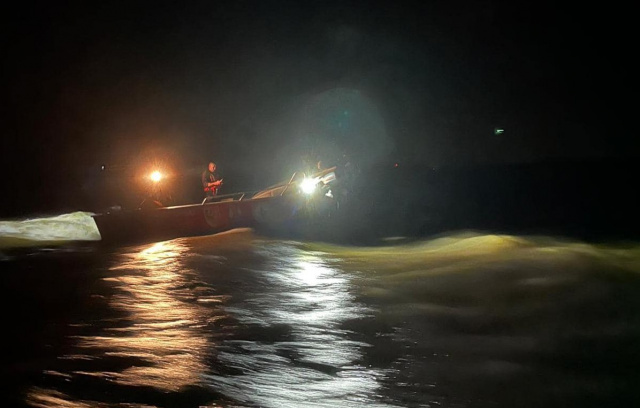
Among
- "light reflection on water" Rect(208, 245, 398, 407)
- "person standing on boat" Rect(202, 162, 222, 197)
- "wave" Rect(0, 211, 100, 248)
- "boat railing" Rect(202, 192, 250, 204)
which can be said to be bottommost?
"light reflection on water" Rect(208, 245, 398, 407)

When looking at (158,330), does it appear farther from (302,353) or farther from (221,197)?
(221,197)

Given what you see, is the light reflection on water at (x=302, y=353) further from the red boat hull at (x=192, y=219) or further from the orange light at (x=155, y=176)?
the orange light at (x=155, y=176)

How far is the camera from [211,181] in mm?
19984

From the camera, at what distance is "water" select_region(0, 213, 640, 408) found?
20.2ft

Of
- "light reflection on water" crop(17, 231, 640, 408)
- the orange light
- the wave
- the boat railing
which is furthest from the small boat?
"light reflection on water" crop(17, 231, 640, 408)

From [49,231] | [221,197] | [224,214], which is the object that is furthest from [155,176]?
[49,231]

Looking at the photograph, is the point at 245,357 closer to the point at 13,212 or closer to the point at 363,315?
the point at 363,315

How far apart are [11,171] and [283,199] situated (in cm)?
4416

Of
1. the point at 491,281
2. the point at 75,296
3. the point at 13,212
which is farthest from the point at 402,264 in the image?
the point at 13,212

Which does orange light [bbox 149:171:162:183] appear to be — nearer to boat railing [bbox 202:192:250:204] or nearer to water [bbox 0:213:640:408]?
boat railing [bbox 202:192:250:204]

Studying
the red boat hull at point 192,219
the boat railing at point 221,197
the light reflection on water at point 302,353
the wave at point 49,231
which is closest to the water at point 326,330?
the light reflection on water at point 302,353

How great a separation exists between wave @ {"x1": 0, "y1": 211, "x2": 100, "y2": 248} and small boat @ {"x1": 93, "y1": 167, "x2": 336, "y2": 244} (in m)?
2.13

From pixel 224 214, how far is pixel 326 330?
1094cm

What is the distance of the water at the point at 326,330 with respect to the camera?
242 inches
